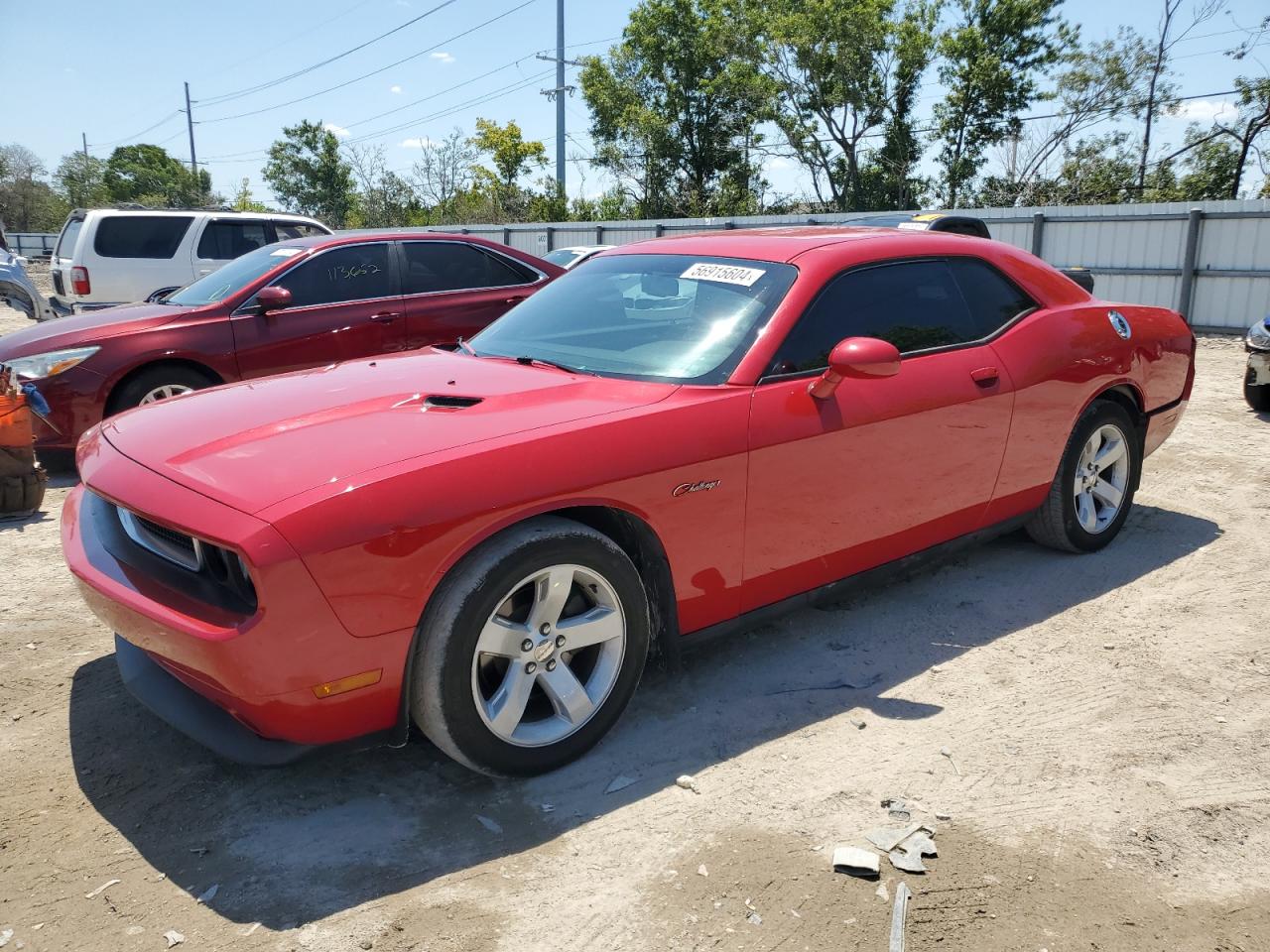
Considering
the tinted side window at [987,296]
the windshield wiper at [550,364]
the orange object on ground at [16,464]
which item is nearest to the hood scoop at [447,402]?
the windshield wiper at [550,364]

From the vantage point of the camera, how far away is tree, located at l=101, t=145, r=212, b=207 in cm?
7269

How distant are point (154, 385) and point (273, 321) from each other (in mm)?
904

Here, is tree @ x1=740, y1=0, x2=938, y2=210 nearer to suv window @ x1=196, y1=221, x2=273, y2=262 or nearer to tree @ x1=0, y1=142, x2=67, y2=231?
suv window @ x1=196, y1=221, x2=273, y2=262

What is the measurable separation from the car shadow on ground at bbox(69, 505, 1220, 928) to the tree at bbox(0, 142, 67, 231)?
7581 cm

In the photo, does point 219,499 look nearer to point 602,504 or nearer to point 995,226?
point 602,504

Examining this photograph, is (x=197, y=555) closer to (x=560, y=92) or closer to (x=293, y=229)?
(x=293, y=229)

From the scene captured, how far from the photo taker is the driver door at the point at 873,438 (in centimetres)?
335

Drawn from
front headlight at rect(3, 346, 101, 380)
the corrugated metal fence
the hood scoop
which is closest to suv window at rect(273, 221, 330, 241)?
front headlight at rect(3, 346, 101, 380)

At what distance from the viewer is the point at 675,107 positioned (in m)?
38.7

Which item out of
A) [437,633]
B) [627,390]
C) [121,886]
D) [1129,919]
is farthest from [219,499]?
[1129,919]

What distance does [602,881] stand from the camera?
2492 millimetres

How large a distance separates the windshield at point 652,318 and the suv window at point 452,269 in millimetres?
3441

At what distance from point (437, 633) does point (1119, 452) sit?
3.79 metres

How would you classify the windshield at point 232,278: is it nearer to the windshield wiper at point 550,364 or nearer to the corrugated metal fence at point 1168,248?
the windshield wiper at point 550,364
